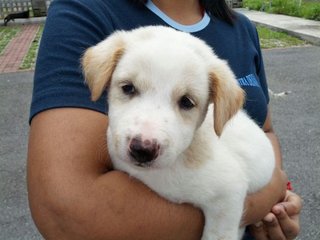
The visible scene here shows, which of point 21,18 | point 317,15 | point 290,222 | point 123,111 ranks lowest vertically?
point 21,18

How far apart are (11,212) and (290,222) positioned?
2.76 metres

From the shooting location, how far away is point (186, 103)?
1536mm

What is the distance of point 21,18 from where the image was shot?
16.6 meters

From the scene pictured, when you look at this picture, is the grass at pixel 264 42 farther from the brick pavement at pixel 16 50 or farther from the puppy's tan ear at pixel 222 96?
the puppy's tan ear at pixel 222 96

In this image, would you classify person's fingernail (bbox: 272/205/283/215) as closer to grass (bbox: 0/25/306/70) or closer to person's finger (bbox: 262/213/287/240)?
person's finger (bbox: 262/213/287/240)

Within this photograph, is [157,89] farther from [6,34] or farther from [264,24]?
[6,34]

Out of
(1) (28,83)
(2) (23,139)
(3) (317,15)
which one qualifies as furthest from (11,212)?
(3) (317,15)

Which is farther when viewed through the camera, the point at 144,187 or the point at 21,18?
the point at 21,18

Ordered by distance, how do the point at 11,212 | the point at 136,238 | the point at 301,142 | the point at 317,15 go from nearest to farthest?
the point at 136,238 < the point at 11,212 < the point at 301,142 < the point at 317,15

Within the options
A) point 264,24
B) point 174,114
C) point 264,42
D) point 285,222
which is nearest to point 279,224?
point 285,222

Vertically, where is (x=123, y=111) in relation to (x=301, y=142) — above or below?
above

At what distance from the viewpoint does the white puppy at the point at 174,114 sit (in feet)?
4.70

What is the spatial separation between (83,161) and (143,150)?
0.21 meters

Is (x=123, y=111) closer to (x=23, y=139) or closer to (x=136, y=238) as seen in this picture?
(x=136, y=238)
